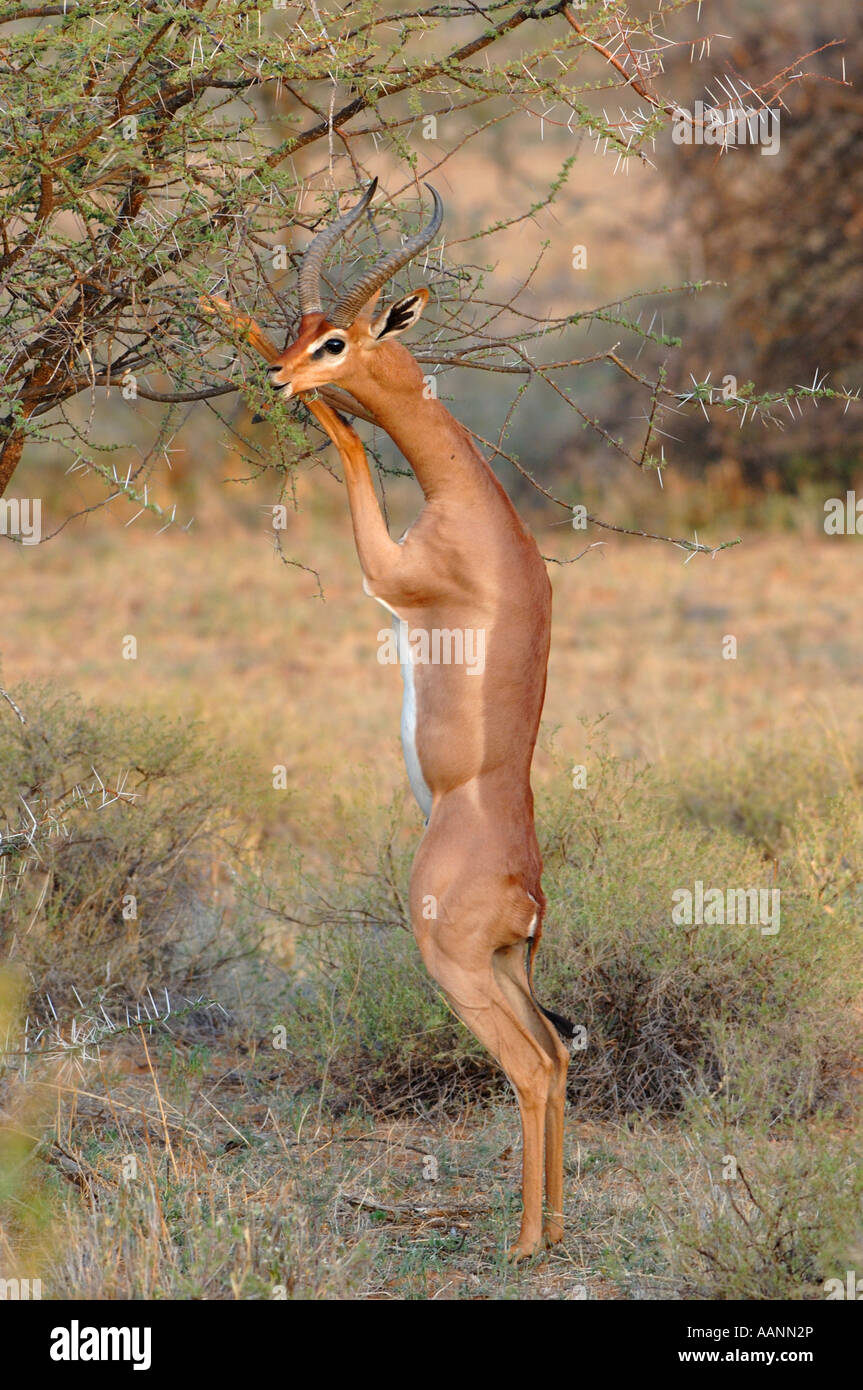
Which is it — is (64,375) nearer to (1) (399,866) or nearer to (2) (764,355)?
(1) (399,866)

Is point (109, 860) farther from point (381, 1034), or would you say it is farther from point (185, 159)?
point (185, 159)

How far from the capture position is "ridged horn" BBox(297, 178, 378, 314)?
3887 millimetres

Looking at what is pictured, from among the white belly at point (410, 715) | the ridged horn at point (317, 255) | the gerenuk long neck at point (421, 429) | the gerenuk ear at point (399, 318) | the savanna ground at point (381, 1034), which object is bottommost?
the savanna ground at point (381, 1034)

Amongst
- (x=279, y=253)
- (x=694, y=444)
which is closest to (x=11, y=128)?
(x=279, y=253)

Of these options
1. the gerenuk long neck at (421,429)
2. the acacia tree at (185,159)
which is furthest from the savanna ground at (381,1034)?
the acacia tree at (185,159)

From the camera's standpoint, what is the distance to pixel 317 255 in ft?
12.7

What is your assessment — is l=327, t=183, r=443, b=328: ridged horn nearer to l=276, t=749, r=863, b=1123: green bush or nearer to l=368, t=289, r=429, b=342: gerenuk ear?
l=368, t=289, r=429, b=342: gerenuk ear

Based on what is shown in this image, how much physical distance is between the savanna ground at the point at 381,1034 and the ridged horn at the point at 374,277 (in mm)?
944

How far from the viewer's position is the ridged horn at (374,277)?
3.83 metres

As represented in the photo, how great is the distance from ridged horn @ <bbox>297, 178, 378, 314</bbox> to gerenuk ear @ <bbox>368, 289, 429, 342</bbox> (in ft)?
0.52

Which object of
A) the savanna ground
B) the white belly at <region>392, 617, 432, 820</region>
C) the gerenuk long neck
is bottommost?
the savanna ground

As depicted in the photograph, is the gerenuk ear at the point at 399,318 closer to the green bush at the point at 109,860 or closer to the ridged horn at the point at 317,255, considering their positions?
the ridged horn at the point at 317,255

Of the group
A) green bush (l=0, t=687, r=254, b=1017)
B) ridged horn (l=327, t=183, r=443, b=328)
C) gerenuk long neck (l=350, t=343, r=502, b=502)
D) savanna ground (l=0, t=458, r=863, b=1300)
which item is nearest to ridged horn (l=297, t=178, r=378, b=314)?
ridged horn (l=327, t=183, r=443, b=328)

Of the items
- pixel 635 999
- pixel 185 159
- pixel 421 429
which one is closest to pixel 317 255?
pixel 421 429
